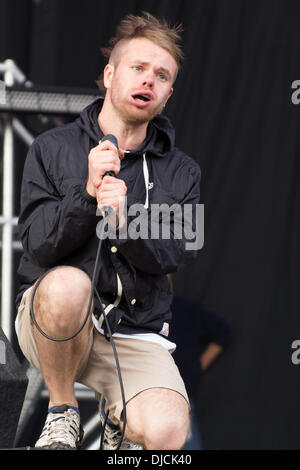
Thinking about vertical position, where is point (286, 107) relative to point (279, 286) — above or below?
above

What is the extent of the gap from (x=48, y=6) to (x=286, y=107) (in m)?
Answer: 1.19

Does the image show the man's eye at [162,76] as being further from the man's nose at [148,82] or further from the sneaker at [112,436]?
the sneaker at [112,436]

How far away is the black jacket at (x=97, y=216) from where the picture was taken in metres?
2.09

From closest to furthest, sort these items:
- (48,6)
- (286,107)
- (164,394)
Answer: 1. (164,394)
2. (48,6)
3. (286,107)

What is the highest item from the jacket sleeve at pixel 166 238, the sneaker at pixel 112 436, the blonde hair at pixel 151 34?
the blonde hair at pixel 151 34

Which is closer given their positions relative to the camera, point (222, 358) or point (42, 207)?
point (42, 207)

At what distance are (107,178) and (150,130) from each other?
538 millimetres

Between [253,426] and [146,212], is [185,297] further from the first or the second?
[146,212]

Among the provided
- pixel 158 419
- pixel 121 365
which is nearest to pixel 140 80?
pixel 121 365

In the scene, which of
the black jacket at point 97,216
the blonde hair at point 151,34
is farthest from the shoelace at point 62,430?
the blonde hair at point 151,34

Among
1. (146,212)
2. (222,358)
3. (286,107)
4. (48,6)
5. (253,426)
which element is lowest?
(253,426)

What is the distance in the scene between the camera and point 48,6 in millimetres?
3512
